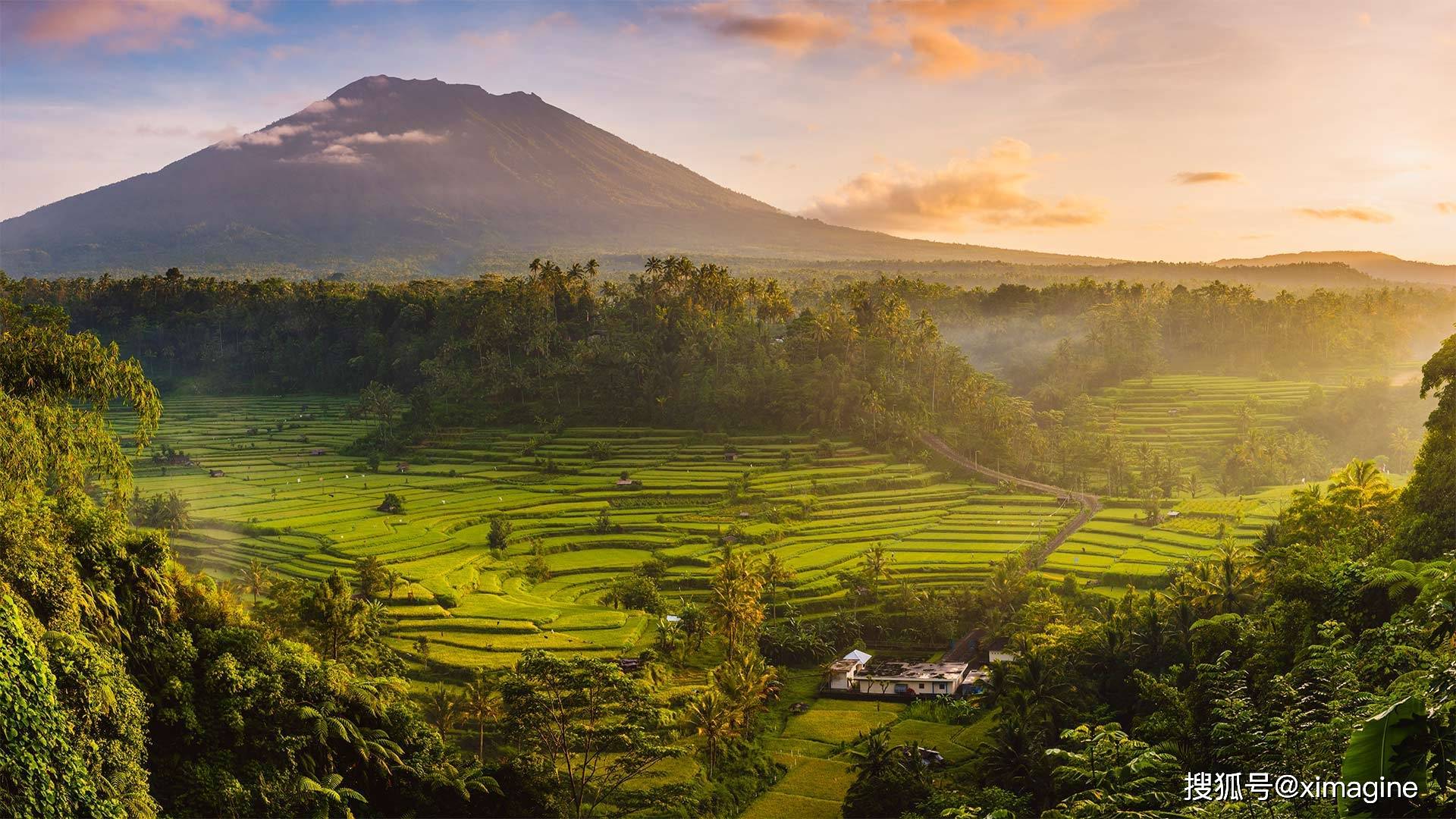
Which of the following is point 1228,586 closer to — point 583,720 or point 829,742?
point 829,742

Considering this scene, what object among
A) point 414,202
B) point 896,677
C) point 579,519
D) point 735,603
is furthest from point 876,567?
point 414,202

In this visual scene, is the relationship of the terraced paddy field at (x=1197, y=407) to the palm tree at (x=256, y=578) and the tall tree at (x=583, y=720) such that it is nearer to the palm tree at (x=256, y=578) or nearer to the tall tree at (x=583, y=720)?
the tall tree at (x=583, y=720)

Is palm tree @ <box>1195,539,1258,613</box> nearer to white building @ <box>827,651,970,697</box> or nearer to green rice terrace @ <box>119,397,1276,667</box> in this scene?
white building @ <box>827,651,970,697</box>

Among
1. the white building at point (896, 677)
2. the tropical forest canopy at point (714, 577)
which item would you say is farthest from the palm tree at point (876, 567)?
the white building at point (896, 677)

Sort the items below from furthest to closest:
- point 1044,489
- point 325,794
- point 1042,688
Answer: point 1044,489 → point 1042,688 → point 325,794

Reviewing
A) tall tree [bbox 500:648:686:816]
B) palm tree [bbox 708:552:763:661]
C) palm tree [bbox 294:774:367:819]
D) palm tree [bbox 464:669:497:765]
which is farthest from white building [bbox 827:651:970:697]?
palm tree [bbox 294:774:367:819]

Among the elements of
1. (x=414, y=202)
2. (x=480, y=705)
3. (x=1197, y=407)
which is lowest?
(x=480, y=705)

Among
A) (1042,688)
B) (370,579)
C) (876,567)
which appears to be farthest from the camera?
(876,567)
